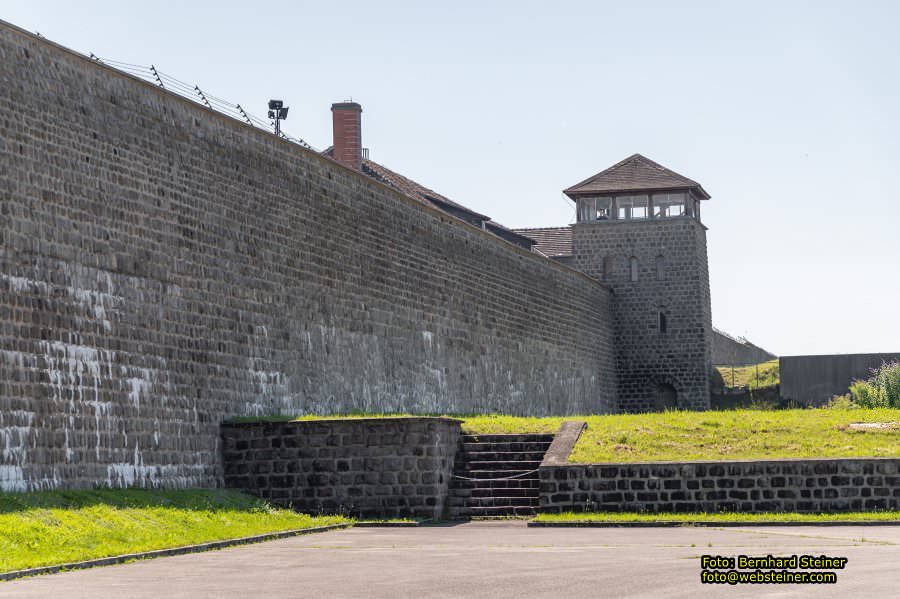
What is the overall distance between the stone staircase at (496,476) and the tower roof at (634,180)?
87.5 ft

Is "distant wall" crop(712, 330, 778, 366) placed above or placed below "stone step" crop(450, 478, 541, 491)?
above

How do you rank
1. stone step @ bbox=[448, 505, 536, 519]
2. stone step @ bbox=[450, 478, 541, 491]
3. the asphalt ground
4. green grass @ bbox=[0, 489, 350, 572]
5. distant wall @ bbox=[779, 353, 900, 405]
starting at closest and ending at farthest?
the asphalt ground
green grass @ bbox=[0, 489, 350, 572]
stone step @ bbox=[448, 505, 536, 519]
stone step @ bbox=[450, 478, 541, 491]
distant wall @ bbox=[779, 353, 900, 405]

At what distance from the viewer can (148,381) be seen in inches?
739

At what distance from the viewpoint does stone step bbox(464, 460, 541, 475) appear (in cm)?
2095

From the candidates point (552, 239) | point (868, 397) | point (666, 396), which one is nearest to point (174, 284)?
point (868, 397)

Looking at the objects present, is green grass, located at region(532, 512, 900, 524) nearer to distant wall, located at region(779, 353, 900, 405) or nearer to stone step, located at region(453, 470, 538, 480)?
stone step, located at region(453, 470, 538, 480)

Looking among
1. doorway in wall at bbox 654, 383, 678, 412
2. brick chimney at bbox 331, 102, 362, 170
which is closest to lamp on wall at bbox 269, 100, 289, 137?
brick chimney at bbox 331, 102, 362, 170

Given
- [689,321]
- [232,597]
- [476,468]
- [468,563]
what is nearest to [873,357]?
[689,321]

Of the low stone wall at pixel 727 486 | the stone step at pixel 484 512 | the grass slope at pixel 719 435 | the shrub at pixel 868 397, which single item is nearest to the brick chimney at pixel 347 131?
the shrub at pixel 868 397

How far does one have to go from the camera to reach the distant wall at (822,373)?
142 feet

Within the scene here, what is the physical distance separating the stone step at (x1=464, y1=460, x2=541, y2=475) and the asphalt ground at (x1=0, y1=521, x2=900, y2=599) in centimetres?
395

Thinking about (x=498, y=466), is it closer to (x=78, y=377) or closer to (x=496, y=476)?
(x=496, y=476)

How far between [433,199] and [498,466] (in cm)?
2802

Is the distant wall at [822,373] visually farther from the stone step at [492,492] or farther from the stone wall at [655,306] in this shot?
the stone step at [492,492]
